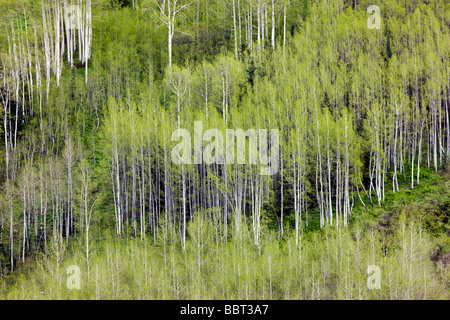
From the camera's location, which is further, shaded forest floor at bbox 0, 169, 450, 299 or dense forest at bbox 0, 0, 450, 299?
dense forest at bbox 0, 0, 450, 299

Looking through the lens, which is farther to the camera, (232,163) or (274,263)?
(232,163)

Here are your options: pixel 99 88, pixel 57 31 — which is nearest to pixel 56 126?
pixel 99 88

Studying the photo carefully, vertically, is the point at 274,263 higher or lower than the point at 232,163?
lower

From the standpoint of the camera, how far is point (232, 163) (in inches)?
1242

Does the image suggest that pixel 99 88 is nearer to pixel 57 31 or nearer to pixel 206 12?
pixel 57 31

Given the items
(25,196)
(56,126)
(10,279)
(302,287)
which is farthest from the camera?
(56,126)

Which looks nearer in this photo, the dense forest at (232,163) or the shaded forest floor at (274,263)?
the shaded forest floor at (274,263)

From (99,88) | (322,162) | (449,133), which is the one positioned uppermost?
(99,88)

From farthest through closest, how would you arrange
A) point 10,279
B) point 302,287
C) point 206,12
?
1. point 206,12
2. point 10,279
3. point 302,287

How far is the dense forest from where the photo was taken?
25.1m

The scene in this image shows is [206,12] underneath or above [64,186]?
above

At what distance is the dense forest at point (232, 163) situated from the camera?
25094mm

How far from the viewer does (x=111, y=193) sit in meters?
33.9

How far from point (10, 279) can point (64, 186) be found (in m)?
7.58
